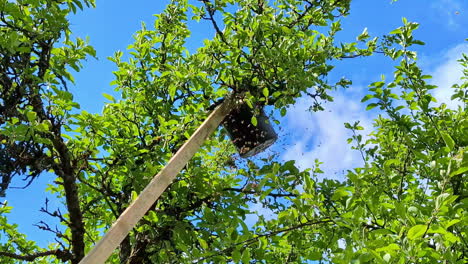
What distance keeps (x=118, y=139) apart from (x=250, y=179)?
131 cm

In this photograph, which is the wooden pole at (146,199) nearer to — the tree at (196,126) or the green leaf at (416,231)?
the tree at (196,126)

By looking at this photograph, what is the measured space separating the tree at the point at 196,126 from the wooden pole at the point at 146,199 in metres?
0.21

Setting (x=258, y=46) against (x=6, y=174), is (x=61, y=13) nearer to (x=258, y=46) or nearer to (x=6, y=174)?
(x=6, y=174)

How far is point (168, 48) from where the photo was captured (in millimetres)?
4871

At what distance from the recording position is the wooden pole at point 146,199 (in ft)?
8.66

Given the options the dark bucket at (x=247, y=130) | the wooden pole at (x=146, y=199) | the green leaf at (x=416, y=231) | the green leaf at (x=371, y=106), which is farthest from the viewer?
the dark bucket at (x=247, y=130)

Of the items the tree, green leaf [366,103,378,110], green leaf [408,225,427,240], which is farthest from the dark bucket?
green leaf [408,225,427,240]

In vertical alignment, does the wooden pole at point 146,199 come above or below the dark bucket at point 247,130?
below

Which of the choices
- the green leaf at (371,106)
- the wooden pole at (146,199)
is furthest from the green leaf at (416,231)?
the wooden pole at (146,199)

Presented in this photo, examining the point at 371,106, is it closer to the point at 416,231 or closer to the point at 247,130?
Answer: the point at 247,130

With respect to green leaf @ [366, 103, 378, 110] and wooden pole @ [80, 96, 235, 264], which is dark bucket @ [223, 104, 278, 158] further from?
green leaf @ [366, 103, 378, 110]

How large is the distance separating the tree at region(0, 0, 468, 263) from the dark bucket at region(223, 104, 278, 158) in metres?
0.12

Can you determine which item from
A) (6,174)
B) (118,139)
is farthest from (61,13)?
(118,139)

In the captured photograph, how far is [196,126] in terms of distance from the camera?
12.0 ft
